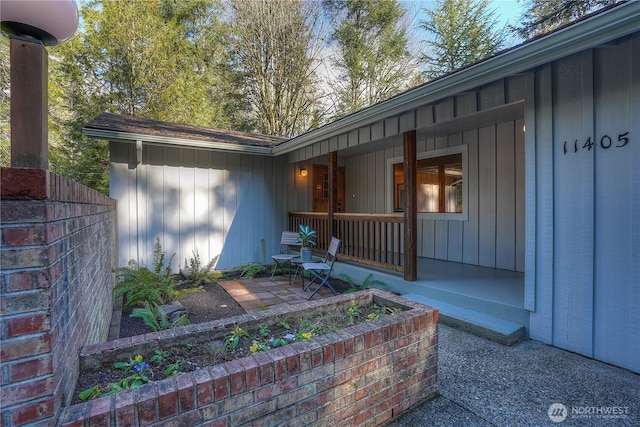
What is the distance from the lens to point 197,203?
19.3ft

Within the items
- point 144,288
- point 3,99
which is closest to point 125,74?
point 3,99

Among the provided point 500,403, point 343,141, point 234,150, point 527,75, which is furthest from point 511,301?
point 234,150

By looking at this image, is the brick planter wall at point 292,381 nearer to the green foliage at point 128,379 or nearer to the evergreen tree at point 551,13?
the green foliage at point 128,379

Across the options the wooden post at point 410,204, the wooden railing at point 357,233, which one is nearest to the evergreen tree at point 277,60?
the wooden railing at point 357,233

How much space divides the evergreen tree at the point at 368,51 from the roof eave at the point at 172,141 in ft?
27.2

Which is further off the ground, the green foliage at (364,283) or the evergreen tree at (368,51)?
the evergreen tree at (368,51)

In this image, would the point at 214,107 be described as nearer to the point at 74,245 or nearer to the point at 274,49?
the point at 274,49

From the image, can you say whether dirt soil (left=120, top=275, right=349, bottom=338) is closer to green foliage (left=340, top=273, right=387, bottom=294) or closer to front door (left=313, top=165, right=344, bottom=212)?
green foliage (left=340, top=273, right=387, bottom=294)

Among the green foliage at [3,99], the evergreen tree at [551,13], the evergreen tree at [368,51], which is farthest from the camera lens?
the evergreen tree at [368,51]

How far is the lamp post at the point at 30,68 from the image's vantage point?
1026 millimetres

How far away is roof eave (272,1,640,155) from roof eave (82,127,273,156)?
268cm

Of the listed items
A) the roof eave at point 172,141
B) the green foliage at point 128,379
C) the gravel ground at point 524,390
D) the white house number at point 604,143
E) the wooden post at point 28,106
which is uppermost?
the roof eave at point 172,141

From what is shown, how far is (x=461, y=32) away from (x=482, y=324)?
1143 cm

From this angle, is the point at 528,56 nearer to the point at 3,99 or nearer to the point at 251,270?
the point at 251,270
